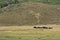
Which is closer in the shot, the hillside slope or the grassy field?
the grassy field

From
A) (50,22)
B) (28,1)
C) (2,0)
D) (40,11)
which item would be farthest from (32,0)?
(50,22)

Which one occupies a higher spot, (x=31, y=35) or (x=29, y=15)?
(x=31, y=35)

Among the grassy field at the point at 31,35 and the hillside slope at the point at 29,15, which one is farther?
the hillside slope at the point at 29,15

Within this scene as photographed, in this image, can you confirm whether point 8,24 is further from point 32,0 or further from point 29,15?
point 32,0

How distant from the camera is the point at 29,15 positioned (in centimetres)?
8481

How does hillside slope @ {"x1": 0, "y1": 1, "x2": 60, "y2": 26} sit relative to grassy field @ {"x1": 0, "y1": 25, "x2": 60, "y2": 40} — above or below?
below

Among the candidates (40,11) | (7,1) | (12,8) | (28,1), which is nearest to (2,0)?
(7,1)

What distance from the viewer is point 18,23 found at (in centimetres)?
8038

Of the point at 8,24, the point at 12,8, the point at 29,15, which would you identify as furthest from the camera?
the point at 12,8

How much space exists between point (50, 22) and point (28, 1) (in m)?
24.0

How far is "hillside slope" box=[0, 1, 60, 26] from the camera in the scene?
267ft

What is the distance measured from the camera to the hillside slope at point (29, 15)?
8141 cm

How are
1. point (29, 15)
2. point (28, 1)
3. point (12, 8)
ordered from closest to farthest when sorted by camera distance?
1. point (29, 15)
2. point (12, 8)
3. point (28, 1)

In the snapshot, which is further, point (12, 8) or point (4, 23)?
point (12, 8)
